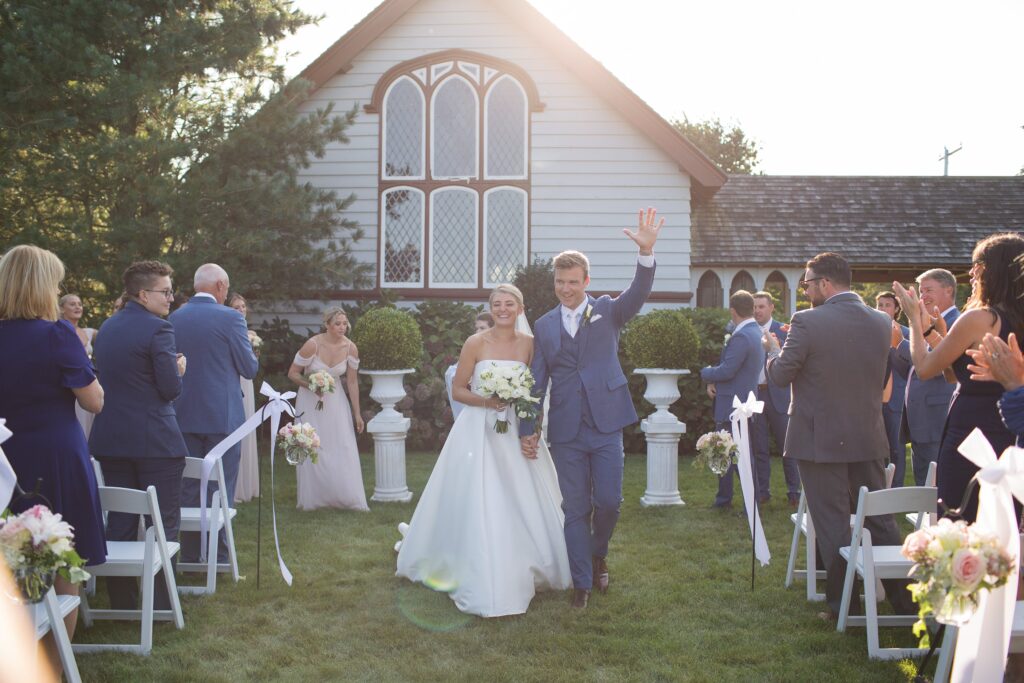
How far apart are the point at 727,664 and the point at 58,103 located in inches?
490

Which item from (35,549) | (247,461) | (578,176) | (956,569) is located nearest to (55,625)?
(35,549)

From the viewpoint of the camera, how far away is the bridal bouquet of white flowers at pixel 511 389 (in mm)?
6137

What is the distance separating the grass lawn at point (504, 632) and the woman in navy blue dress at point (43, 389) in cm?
112

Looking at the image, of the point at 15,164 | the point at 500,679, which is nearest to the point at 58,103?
the point at 15,164

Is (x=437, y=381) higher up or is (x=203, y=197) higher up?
(x=203, y=197)

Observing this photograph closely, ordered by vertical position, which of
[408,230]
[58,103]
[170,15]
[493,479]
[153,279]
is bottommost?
[493,479]

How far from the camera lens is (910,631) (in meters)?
5.58

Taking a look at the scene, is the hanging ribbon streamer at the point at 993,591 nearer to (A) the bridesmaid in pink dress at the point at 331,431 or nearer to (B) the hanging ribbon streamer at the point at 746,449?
(B) the hanging ribbon streamer at the point at 746,449

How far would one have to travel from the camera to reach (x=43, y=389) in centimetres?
463

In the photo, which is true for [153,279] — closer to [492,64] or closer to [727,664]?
[727,664]

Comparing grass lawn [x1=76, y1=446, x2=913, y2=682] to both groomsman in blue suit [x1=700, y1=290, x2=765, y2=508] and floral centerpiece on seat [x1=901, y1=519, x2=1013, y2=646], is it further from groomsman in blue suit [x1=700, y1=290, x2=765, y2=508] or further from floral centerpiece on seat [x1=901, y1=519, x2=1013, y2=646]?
floral centerpiece on seat [x1=901, y1=519, x2=1013, y2=646]

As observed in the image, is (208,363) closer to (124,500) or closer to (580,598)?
(124,500)

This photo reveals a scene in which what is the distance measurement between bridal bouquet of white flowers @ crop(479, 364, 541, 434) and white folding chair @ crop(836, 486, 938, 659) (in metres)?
2.25

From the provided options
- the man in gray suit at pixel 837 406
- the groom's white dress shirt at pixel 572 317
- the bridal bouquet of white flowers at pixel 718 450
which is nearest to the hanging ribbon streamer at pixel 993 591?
the man in gray suit at pixel 837 406
